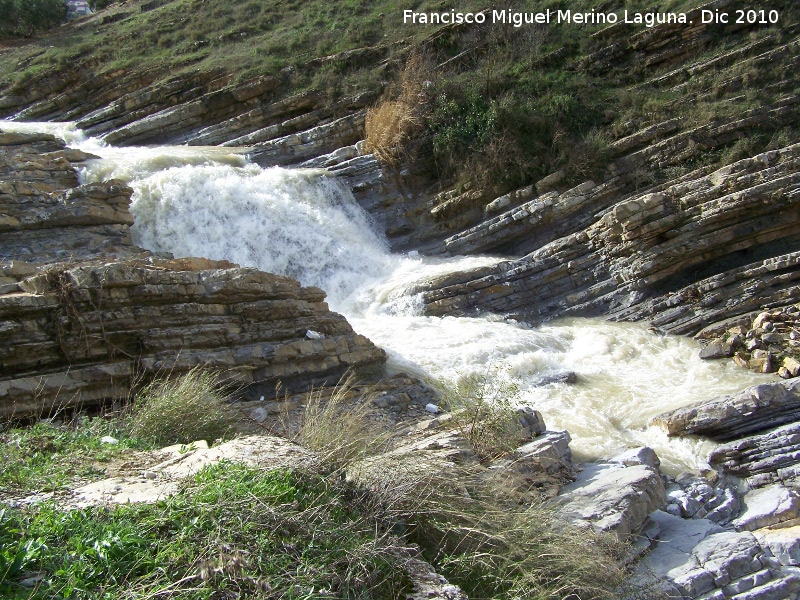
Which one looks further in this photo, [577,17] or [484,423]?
[577,17]

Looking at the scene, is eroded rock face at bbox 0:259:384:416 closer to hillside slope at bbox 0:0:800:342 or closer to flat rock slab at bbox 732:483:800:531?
hillside slope at bbox 0:0:800:342

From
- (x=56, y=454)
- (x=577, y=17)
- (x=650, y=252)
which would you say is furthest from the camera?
(x=577, y=17)

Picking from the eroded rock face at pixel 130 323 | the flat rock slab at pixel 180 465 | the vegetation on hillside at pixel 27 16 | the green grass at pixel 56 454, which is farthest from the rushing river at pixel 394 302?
the vegetation on hillside at pixel 27 16

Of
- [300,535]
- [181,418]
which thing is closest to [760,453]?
[300,535]

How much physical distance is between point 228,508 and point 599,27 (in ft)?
67.4

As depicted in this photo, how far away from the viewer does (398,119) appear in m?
18.9

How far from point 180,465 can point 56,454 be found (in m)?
1.24

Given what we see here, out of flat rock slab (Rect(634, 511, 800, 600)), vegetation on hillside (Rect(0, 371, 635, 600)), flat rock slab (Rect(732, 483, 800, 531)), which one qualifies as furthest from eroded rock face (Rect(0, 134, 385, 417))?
flat rock slab (Rect(732, 483, 800, 531))

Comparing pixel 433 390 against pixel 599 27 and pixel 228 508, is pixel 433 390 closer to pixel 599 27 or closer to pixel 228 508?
pixel 228 508

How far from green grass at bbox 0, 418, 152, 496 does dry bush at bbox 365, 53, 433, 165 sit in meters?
13.4

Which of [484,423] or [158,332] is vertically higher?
[158,332]

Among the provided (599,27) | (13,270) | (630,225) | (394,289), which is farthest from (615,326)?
(599,27)

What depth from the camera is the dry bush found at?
1836 cm

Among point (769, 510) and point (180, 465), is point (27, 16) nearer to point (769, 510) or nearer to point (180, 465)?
point (180, 465)
